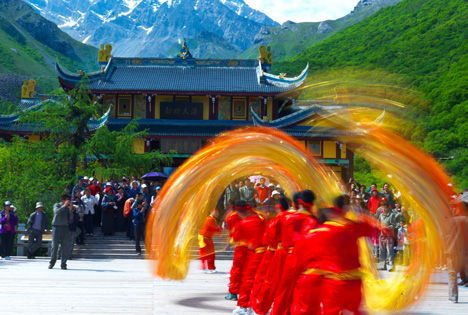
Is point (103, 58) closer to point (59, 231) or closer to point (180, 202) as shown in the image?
point (59, 231)

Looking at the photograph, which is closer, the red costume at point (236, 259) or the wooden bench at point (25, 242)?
the red costume at point (236, 259)

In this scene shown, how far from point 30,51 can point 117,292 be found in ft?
415

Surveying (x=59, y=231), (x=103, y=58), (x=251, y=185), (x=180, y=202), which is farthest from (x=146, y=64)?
(x=180, y=202)

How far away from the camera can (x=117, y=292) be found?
11.4 m

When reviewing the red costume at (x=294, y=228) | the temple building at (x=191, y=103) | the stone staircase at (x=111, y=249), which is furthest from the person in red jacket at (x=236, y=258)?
the temple building at (x=191, y=103)

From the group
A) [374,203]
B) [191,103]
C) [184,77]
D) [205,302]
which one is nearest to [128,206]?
[374,203]

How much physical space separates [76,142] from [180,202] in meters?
15.1

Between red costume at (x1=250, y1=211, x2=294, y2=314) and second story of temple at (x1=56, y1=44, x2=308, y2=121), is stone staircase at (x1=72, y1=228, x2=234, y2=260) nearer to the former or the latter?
red costume at (x1=250, y1=211, x2=294, y2=314)

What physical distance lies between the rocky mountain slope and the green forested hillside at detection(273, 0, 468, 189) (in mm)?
62597

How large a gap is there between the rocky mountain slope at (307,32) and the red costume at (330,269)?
5257 inches

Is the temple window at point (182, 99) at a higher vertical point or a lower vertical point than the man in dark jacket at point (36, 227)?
higher

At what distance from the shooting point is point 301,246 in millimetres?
6602

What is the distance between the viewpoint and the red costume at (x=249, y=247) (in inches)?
362

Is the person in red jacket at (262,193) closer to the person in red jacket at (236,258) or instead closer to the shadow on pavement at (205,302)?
the shadow on pavement at (205,302)
